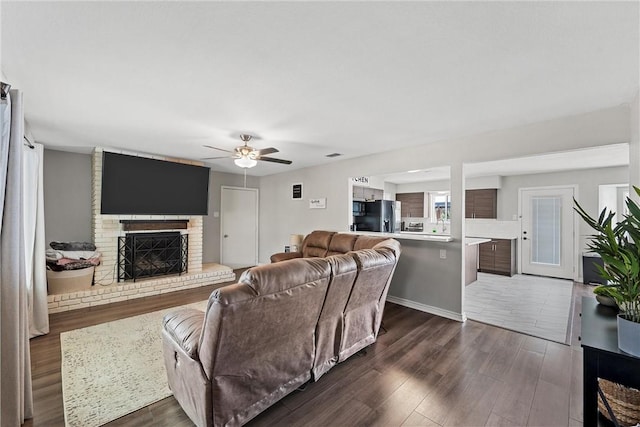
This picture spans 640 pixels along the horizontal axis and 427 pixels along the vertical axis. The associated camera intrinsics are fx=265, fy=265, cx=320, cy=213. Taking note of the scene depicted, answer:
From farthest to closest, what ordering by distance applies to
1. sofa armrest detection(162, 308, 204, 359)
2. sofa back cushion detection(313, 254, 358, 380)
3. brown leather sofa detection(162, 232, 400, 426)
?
1. sofa back cushion detection(313, 254, 358, 380)
2. sofa armrest detection(162, 308, 204, 359)
3. brown leather sofa detection(162, 232, 400, 426)

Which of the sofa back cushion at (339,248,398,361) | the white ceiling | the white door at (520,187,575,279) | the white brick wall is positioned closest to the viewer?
A: the white ceiling

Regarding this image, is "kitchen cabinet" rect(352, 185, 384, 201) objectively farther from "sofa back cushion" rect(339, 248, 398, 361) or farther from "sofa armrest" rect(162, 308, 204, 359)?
"sofa armrest" rect(162, 308, 204, 359)

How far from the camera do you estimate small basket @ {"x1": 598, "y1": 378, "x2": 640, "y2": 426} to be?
1421mm

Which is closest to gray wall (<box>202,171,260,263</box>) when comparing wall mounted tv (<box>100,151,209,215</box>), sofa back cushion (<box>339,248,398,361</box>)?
wall mounted tv (<box>100,151,209,215</box>)

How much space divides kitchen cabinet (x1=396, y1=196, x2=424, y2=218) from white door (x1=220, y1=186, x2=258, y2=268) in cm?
443

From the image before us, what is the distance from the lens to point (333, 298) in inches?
80.4

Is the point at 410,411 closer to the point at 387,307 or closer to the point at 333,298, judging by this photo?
the point at 333,298

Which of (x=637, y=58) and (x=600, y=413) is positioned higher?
(x=637, y=58)

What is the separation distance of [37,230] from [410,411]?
13.0ft

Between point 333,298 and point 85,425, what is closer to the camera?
point 85,425

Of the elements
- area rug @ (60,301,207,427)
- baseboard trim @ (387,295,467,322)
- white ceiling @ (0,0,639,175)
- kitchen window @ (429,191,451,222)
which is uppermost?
white ceiling @ (0,0,639,175)

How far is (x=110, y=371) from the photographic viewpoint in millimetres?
2254

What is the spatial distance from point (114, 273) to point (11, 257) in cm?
330

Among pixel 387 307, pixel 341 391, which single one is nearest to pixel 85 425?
pixel 341 391
